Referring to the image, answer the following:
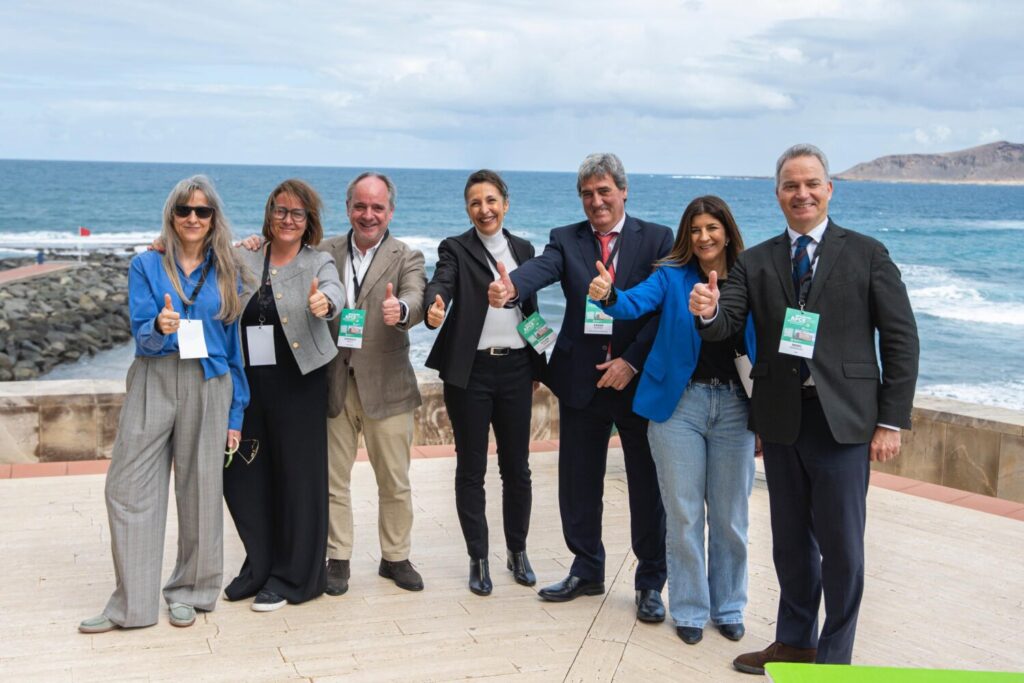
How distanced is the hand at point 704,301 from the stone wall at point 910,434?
12.1 feet

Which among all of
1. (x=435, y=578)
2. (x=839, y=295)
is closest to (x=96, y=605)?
(x=435, y=578)

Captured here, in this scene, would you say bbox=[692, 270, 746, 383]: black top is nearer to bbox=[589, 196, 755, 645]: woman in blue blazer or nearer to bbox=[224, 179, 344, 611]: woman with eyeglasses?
bbox=[589, 196, 755, 645]: woman in blue blazer

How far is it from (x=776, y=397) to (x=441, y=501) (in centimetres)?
288

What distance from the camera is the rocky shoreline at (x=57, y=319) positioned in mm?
Answer: 16422

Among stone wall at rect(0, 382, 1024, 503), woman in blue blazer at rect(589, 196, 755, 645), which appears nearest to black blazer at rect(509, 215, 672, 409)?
woman in blue blazer at rect(589, 196, 755, 645)

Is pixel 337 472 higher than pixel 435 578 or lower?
higher

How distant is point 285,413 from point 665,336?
151cm

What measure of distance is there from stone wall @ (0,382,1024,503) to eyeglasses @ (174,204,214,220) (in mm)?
3005

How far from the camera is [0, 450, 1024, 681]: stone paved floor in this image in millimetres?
3629

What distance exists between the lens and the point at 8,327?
1738 centimetres

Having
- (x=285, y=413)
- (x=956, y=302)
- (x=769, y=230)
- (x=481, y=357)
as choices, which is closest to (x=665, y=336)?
(x=481, y=357)

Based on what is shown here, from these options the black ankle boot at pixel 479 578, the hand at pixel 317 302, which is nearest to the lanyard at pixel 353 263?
the hand at pixel 317 302

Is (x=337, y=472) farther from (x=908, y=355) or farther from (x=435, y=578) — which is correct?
(x=908, y=355)

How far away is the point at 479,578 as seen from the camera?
444 cm
